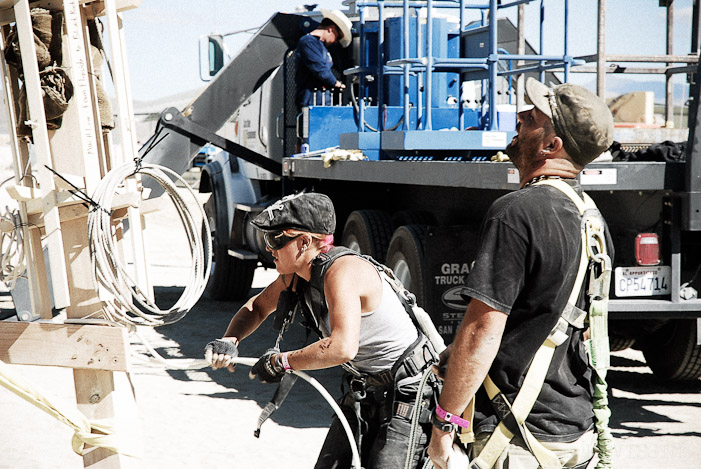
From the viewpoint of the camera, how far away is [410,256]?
6008 mm

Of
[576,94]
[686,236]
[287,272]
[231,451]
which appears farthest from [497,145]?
[576,94]

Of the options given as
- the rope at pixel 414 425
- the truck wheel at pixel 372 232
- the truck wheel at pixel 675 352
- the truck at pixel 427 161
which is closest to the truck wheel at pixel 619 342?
the truck at pixel 427 161

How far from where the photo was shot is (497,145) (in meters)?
6.72

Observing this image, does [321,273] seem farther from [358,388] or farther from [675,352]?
[675,352]

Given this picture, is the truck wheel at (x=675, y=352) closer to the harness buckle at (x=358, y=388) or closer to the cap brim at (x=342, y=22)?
the harness buckle at (x=358, y=388)

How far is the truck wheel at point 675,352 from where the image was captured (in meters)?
6.04

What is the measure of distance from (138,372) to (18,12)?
15.2 feet

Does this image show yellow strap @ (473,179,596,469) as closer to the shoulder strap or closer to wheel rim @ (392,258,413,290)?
the shoulder strap

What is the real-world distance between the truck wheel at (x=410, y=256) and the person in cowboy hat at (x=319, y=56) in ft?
8.24

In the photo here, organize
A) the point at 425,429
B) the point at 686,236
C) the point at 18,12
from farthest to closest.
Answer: the point at 686,236 < the point at 425,429 < the point at 18,12

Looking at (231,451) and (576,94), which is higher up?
(576,94)

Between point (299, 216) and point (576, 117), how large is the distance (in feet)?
3.55

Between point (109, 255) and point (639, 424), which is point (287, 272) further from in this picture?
point (639, 424)

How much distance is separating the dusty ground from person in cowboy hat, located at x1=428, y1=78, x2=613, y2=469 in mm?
1540
